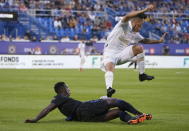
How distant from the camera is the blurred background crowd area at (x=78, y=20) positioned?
45.5m

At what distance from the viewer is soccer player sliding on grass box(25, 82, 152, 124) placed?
36.0 ft

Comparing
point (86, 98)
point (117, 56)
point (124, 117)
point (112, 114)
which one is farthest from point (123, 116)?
point (86, 98)

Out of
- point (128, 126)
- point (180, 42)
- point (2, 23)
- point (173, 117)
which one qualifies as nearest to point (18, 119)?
point (128, 126)

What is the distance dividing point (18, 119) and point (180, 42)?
133 feet

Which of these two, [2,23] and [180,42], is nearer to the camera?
[2,23]

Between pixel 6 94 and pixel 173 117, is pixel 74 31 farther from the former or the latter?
pixel 173 117

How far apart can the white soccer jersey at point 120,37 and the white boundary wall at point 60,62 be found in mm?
25755

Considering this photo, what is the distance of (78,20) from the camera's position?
48094mm

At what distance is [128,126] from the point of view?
1088 cm

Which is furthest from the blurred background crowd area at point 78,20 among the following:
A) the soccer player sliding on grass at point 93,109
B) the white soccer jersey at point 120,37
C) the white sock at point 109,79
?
the soccer player sliding on grass at point 93,109

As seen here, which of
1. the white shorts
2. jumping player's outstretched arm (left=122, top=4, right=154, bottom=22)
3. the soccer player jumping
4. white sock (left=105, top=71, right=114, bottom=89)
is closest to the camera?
jumping player's outstretched arm (left=122, top=4, right=154, bottom=22)

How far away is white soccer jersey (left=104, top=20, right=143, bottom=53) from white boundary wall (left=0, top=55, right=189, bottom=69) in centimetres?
2575

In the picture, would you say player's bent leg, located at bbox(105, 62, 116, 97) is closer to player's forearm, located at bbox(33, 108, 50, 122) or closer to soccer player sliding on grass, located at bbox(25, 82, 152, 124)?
soccer player sliding on grass, located at bbox(25, 82, 152, 124)

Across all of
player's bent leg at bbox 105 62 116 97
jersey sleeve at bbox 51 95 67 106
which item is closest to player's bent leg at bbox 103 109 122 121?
jersey sleeve at bbox 51 95 67 106
